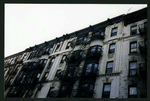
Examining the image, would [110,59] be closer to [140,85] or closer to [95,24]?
[140,85]

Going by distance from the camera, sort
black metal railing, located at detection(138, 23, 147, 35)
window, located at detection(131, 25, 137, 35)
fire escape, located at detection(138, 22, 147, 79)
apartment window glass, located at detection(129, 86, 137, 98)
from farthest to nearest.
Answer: window, located at detection(131, 25, 137, 35), black metal railing, located at detection(138, 23, 147, 35), fire escape, located at detection(138, 22, 147, 79), apartment window glass, located at detection(129, 86, 137, 98)

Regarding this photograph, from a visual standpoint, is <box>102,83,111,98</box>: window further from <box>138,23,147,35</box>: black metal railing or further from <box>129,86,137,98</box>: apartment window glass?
<box>138,23,147,35</box>: black metal railing

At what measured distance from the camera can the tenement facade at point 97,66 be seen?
573 inches

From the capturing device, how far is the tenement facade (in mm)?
14562

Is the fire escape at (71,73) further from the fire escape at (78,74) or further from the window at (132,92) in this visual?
the window at (132,92)

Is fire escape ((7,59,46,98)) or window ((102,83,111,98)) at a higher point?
fire escape ((7,59,46,98))

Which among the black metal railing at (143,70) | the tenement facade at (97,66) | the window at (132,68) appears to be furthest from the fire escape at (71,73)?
the black metal railing at (143,70)

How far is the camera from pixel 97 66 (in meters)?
18.2

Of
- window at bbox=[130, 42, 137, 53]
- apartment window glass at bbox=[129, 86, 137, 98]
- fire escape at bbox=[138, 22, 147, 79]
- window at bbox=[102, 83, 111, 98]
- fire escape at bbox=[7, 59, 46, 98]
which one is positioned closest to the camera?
apartment window glass at bbox=[129, 86, 137, 98]

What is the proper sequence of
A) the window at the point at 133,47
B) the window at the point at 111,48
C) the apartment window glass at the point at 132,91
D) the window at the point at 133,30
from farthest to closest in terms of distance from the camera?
the window at the point at 111,48 < the window at the point at 133,30 < the window at the point at 133,47 < the apartment window glass at the point at 132,91

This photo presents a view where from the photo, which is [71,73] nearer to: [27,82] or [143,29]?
[27,82]

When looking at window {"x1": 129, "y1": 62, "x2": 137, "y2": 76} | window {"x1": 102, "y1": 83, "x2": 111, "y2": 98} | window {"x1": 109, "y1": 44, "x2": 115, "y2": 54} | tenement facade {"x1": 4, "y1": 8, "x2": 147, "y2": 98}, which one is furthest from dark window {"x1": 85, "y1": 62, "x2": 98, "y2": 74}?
window {"x1": 129, "y1": 62, "x2": 137, "y2": 76}

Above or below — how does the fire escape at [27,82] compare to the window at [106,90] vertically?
above

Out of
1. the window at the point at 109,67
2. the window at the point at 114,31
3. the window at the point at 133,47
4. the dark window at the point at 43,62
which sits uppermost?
the window at the point at 114,31
